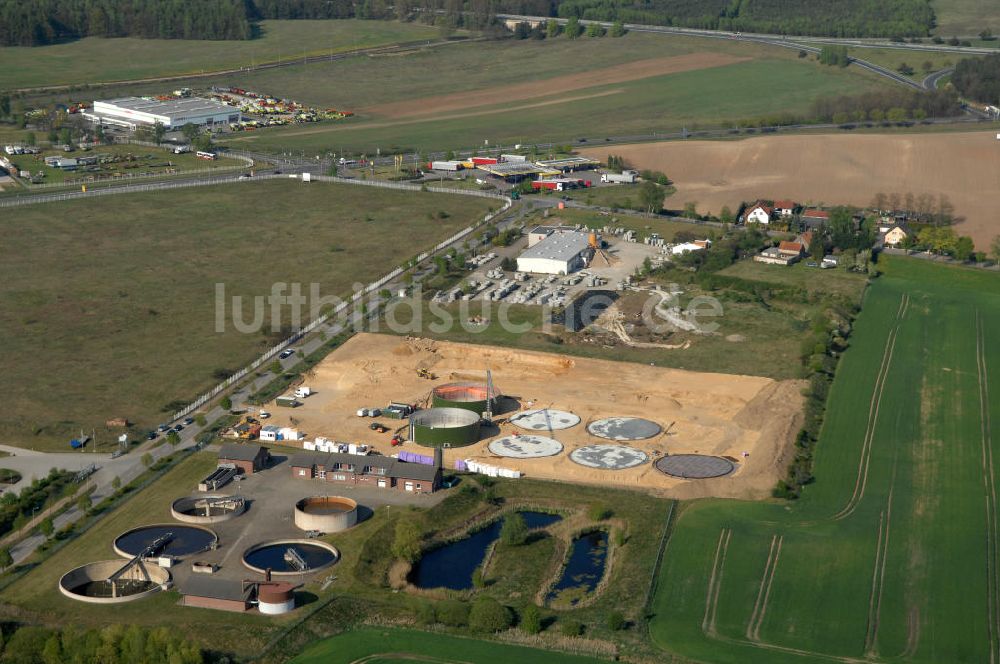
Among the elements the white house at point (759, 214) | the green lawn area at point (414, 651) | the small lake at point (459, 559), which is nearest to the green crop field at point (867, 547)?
the green lawn area at point (414, 651)

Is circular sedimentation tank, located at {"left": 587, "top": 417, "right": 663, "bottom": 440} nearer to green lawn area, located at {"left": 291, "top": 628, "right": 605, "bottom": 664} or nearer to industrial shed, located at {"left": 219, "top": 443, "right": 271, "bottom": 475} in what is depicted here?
industrial shed, located at {"left": 219, "top": 443, "right": 271, "bottom": 475}

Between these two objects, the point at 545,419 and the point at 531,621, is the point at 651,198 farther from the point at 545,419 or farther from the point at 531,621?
the point at 531,621

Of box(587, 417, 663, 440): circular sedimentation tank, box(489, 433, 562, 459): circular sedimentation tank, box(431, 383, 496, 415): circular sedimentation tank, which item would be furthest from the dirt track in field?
box(489, 433, 562, 459): circular sedimentation tank

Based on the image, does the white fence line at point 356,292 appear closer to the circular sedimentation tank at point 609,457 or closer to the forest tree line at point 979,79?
the circular sedimentation tank at point 609,457

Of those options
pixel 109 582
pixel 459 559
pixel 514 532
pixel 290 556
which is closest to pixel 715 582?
pixel 514 532

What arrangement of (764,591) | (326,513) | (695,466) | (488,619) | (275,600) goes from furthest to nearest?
(695,466) → (326,513) → (764,591) → (275,600) → (488,619)

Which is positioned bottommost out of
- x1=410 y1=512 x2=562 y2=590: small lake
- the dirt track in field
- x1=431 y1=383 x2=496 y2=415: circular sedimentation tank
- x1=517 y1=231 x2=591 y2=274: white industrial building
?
x1=410 y1=512 x2=562 y2=590: small lake

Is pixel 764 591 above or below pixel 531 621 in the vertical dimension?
below

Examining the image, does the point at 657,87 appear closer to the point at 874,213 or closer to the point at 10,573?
the point at 874,213

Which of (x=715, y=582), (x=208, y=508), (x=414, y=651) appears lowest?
(x=414, y=651)
